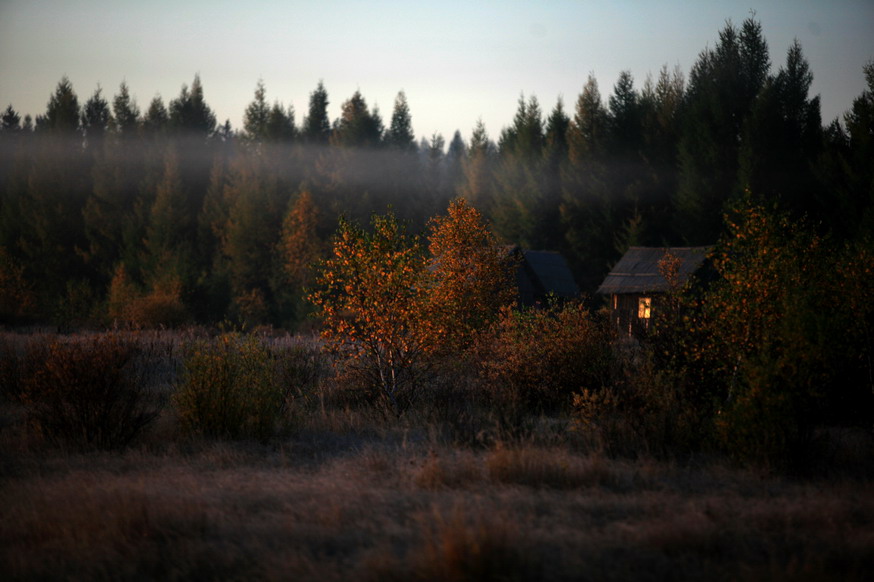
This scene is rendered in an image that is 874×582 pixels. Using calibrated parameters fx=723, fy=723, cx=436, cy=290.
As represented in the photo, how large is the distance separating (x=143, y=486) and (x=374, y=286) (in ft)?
19.5

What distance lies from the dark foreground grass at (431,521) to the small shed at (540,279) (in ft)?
84.3

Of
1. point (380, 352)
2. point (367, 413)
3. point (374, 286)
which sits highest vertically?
point (374, 286)

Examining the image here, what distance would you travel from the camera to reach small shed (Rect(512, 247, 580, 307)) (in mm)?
34094

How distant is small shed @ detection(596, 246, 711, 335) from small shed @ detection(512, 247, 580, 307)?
9.34 feet

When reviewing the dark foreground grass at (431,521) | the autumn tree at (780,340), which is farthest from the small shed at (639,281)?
the dark foreground grass at (431,521)

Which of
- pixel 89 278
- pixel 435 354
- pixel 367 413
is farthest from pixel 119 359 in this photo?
pixel 89 278

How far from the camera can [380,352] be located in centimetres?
1293

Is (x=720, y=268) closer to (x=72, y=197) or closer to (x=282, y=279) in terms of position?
(x=282, y=279)

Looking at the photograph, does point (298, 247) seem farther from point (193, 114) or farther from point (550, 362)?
point (550, 362)

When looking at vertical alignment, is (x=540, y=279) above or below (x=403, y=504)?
above

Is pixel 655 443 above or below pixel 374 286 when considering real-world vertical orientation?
below

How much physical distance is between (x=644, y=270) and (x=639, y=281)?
66cm

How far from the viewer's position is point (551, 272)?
35.8m

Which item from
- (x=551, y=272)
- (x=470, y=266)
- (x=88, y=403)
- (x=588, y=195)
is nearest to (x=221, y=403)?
(x=88, y=403)
